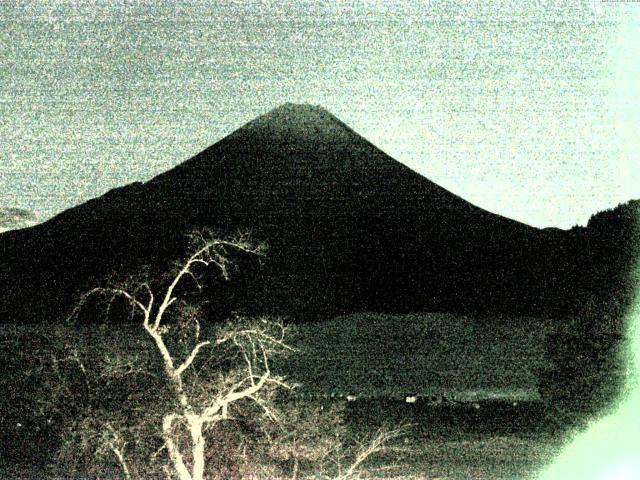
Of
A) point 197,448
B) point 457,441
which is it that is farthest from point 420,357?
point 197,448

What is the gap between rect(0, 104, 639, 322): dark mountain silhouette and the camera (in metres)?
60.2

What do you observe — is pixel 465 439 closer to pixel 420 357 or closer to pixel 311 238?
pixel 420 357

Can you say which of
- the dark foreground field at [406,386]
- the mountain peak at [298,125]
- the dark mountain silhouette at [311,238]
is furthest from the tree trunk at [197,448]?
the mountain peak at [298,125]

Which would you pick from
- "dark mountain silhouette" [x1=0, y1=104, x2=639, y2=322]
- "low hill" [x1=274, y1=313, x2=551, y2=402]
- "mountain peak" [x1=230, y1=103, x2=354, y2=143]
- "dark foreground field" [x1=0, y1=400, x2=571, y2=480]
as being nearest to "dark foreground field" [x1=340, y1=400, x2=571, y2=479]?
"dark foreground field" [x1=0, y1=400, x2=571, y2=480]

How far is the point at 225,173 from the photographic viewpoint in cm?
8731

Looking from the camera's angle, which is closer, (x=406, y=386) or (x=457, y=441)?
(x=457, y=441)

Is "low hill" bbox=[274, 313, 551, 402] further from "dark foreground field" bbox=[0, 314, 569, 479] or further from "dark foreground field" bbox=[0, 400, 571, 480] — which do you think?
"dark foreground field" bbox=[0, 400, 571, 480]

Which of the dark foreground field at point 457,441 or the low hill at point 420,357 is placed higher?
the low hill at point 420,357

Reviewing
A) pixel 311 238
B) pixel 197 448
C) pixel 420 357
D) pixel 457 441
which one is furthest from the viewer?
pixel 311 238

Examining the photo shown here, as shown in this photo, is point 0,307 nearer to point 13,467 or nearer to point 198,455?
point 13,467

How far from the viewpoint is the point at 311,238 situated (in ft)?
232

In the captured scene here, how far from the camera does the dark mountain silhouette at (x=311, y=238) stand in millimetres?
60188

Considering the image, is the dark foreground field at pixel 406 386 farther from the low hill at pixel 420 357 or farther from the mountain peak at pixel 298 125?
the mountain peak at pixel 298 125

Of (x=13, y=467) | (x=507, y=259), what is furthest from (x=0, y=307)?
(x=13, y=467)
